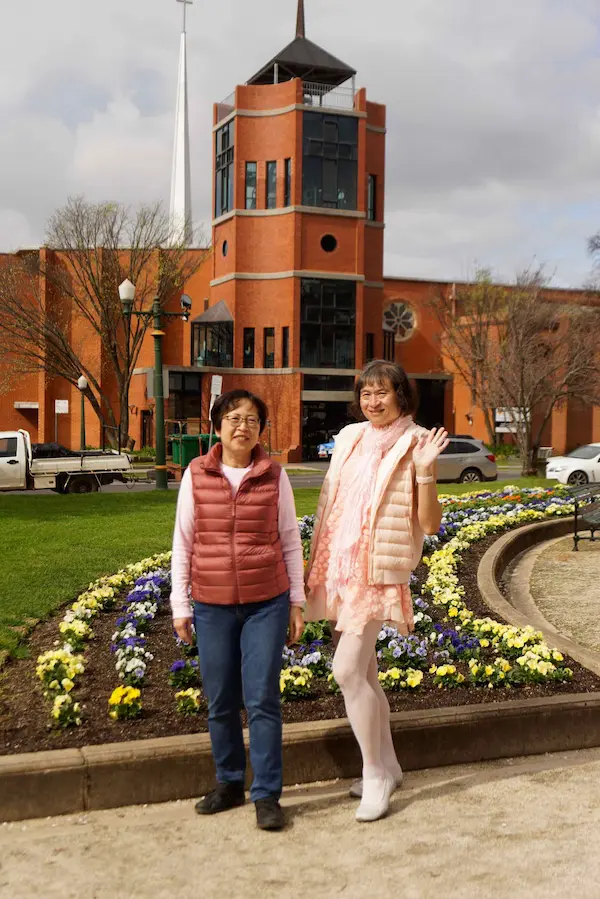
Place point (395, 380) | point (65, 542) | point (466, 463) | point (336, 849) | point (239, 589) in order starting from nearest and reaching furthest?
1. point (336, 849)
2. point (239, 589)
3. point (395, 380)
4. point (65, 542)
5. point (466, 463)

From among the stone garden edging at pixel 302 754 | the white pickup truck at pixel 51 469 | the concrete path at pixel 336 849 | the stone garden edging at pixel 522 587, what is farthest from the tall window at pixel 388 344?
the concrete path at pixel 336 849

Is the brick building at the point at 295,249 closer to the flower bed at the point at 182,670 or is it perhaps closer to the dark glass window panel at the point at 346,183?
the dark glass window panel at the point at 346,183

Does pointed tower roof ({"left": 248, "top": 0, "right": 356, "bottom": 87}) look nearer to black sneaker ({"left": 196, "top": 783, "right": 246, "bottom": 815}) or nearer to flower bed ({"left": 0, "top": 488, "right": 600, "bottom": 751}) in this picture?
flower bed ({"left": 0, "top": 488, "right": 600, "bottom": 751})

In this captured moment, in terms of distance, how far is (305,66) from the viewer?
4634cm

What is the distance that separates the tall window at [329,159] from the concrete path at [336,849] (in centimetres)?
4287

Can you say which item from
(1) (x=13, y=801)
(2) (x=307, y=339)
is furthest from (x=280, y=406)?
(1) (x=13, y=801)

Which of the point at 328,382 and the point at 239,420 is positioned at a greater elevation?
the point at 328,382

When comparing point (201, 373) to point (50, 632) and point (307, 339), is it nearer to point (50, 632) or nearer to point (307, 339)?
point (307, 339)

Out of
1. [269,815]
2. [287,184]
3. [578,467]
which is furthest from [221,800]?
[287,184]

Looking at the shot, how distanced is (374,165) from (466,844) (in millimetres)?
46206

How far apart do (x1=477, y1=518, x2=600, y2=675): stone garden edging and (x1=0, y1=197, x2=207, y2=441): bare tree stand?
98.1ft

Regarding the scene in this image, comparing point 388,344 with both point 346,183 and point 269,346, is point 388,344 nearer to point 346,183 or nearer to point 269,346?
point 269,346

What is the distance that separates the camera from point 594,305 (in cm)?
5122

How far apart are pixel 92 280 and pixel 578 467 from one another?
26.8m
